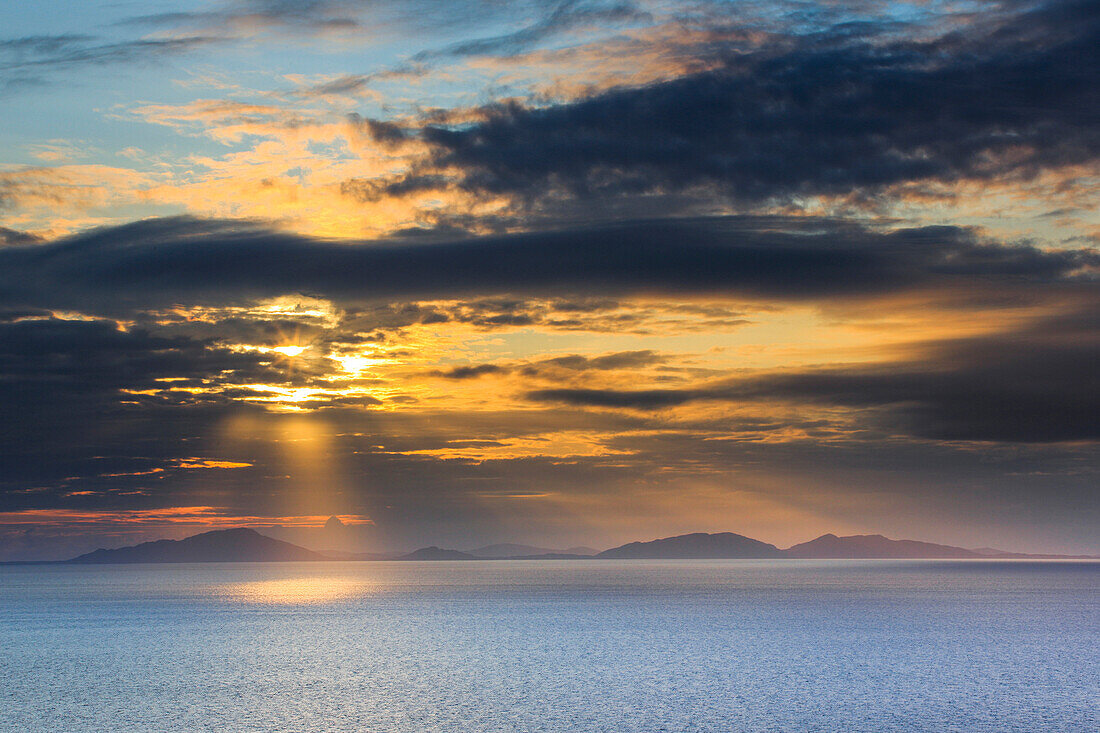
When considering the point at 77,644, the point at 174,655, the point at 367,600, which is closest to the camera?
the point at 174,655

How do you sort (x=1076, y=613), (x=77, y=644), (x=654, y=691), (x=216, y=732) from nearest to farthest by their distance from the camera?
(x=216, y=732) < (x=654, y=691) < (x=77, y=644) < (x=1076, y=613)

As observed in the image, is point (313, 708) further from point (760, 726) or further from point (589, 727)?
point (760, 726)

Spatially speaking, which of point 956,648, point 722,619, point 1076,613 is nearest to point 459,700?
point 956,648

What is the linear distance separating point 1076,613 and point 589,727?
308ft

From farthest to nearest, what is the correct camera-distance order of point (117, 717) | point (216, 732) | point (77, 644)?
point (77, 644) → point (117, 717) → point (216, 732)

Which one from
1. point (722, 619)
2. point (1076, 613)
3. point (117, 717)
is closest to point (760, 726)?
point (117, 717)

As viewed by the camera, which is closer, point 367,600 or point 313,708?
point 313,708

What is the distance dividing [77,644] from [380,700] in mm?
43270

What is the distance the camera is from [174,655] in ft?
227

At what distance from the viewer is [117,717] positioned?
44094 mm

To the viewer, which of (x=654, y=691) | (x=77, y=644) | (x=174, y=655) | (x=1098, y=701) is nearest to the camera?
(x=1098, y=701)

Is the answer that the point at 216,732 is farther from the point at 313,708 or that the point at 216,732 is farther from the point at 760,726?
the point at 760,726

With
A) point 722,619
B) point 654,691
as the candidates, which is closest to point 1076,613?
point 722,619

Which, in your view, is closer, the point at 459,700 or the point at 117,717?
the point at 117,717
